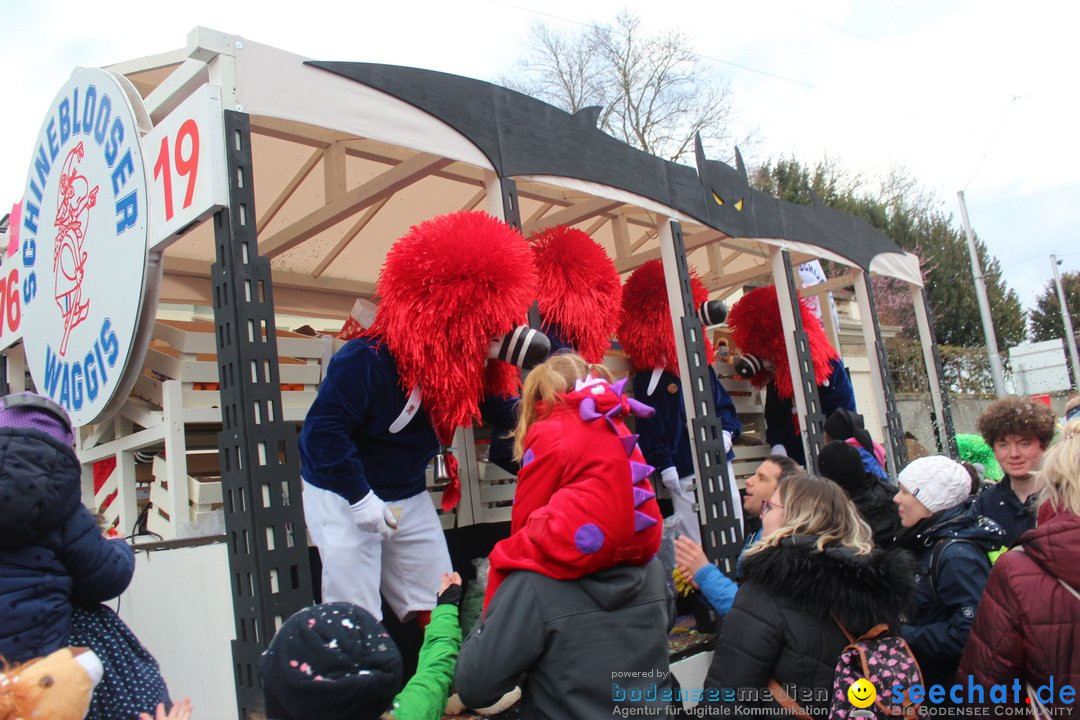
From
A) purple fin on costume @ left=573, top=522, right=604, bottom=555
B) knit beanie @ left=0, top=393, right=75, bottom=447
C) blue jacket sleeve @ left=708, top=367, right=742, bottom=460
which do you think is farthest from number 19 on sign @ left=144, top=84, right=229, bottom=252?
blue jacket sleeve @ left=708, top=367, right=742, bottom=460

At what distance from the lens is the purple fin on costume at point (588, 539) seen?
1.82 m

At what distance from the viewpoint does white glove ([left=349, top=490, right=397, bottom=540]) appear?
289cm

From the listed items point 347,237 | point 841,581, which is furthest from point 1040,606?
point 347,237

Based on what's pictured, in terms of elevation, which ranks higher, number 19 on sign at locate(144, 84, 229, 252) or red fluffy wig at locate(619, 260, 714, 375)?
number 19 on sign at locate(144, 84, 229, 252)

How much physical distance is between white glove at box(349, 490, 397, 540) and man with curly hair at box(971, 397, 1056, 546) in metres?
2.06

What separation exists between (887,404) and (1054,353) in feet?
31.0

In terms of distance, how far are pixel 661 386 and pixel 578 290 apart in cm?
109

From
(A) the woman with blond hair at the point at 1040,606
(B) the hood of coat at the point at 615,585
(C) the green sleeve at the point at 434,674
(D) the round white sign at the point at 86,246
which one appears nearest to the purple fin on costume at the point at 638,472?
(B) the hood of coat at the point at 615,585

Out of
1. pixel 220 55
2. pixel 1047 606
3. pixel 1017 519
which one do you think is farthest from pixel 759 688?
pixel 220 55

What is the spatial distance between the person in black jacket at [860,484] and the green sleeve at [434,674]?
5.54 ft

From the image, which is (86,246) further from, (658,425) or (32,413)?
(658,425)

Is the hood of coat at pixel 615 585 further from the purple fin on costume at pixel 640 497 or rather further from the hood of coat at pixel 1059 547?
the hood of coat at pixel 1059 547

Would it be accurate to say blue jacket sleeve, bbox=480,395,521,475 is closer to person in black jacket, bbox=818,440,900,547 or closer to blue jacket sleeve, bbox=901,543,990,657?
person in black jacket, bbox=818,440,900,547

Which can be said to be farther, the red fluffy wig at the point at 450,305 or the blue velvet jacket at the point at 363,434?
the red fluffy wig at the point at 450,305
